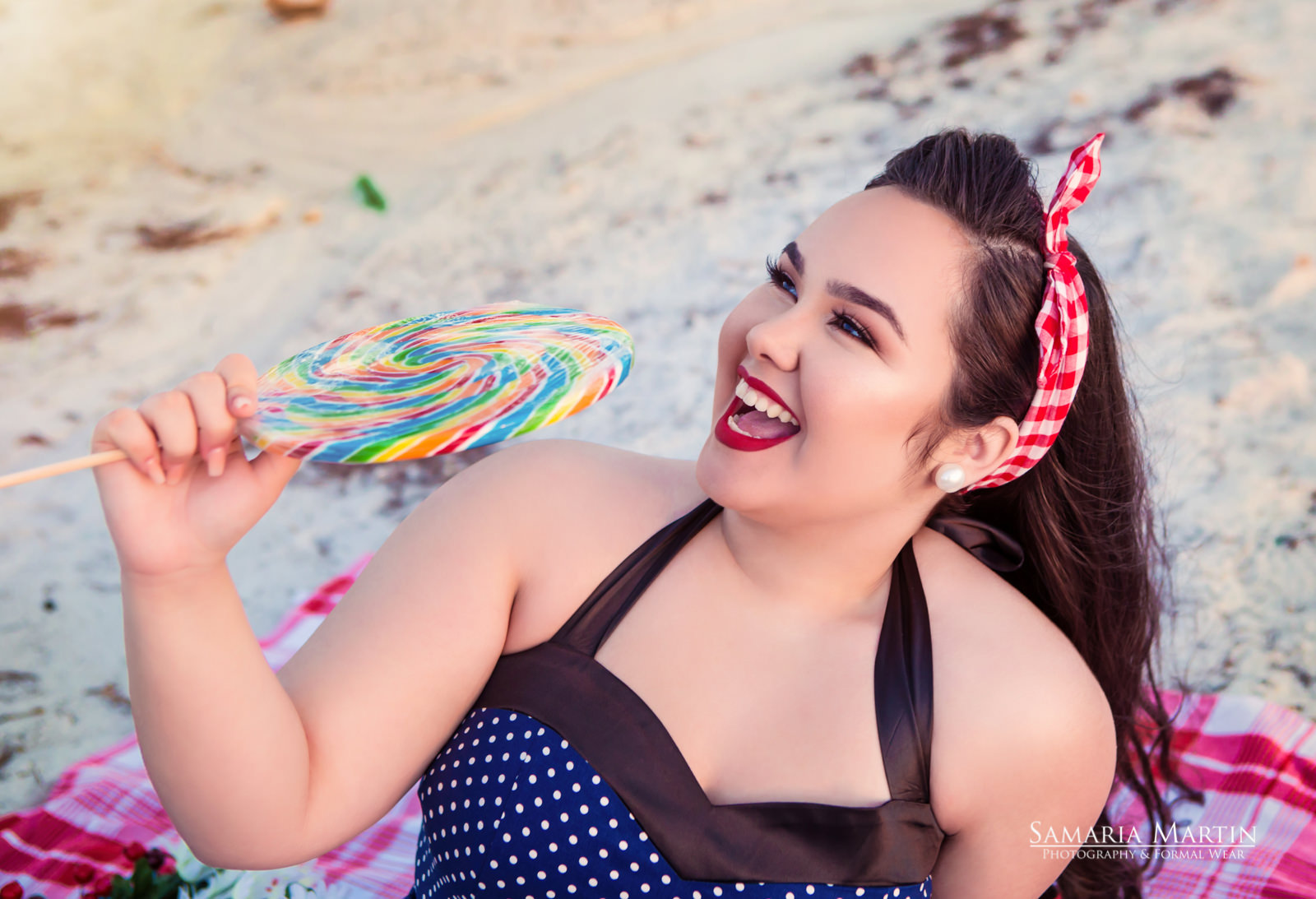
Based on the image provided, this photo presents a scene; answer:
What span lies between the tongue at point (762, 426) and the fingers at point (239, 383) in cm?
75

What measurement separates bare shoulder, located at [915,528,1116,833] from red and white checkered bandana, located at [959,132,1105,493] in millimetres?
339

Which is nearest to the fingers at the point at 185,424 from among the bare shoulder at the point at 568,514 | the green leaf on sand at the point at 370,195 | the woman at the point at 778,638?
the woman at the point at 778,638

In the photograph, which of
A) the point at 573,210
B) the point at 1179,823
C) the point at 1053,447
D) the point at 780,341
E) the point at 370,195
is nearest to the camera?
the point at 780,341

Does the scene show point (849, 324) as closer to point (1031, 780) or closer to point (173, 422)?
point (1031, 780)

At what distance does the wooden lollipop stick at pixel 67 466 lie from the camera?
1.12 m

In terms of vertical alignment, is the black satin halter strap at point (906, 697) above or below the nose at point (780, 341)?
below

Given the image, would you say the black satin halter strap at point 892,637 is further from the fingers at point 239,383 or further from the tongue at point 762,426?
the fingers at point 239,383

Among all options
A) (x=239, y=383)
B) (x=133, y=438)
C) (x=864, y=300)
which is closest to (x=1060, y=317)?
(x=864, y=300)

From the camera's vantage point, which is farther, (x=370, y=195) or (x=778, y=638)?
(x=370, y=195)

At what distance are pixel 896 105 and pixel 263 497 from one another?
16.8ft

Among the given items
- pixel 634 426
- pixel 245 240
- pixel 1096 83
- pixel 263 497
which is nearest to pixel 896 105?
pixel 1096 83

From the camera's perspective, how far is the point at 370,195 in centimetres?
593

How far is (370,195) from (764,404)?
479cm

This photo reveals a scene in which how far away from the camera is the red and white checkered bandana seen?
174cm
